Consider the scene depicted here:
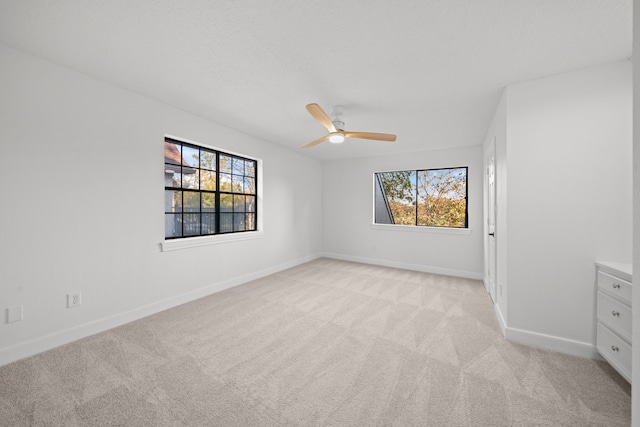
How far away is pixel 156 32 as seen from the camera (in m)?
1.78

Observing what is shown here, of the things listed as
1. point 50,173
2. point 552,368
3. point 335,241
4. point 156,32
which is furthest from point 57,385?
point 335,241

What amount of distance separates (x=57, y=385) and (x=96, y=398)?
398 mm

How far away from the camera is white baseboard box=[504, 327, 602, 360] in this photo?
213 centimetres

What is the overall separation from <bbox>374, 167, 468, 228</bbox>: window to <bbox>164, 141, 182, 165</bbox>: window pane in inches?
157

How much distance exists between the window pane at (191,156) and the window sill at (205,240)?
1047mm

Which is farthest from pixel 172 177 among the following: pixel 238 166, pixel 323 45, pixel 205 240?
pixel 323 45

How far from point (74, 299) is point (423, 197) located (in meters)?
5.75

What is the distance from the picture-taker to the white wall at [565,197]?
2072mm

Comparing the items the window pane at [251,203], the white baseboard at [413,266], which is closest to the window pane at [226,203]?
the window pane at [251,203]

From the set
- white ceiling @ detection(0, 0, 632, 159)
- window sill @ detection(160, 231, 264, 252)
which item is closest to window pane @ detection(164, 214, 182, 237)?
window sill @ detection(160, 231, 264, 252)

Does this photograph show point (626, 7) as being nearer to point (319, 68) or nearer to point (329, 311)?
point (319, 68)

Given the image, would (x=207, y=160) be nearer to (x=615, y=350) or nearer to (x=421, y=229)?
(x=421, y=229)

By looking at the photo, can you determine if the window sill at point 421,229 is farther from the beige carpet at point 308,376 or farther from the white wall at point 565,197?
the white wall at point 565,197

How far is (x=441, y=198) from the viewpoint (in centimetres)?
546
